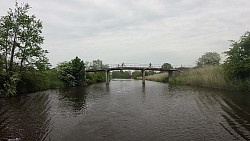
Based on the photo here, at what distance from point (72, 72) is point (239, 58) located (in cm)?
3537

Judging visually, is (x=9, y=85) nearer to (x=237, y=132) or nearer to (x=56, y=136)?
(x=56, y=136)

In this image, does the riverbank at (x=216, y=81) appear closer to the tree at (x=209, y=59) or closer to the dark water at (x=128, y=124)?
the dark water at (x=128, y=124)

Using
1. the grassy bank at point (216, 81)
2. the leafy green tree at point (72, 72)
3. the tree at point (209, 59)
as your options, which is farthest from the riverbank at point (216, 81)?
the tree at point (209, 59)

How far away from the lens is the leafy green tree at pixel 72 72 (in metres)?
Result: 52.4

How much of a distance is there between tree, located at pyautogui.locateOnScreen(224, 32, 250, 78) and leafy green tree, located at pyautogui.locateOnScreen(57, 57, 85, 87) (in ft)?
108

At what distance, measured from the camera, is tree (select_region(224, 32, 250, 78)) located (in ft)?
108

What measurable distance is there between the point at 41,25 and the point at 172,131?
2876cm

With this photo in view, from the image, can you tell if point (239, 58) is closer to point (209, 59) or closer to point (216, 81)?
point (216, 81)

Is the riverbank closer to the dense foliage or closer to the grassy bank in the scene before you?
the grassy bank

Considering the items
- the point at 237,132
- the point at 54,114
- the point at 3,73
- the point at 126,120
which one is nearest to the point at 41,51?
the point at 3,73

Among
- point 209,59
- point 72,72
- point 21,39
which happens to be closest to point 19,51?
point 21,39

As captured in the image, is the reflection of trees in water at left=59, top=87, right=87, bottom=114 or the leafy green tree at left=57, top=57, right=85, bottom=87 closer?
the reflection of trees in water at left=59, top=87, right=87, bottom=114

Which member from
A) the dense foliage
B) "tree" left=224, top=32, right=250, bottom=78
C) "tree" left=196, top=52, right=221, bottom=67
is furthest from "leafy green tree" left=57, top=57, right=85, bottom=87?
"tree" left=196, top=52, right=221, bottom=67

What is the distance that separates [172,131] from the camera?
13031mm
